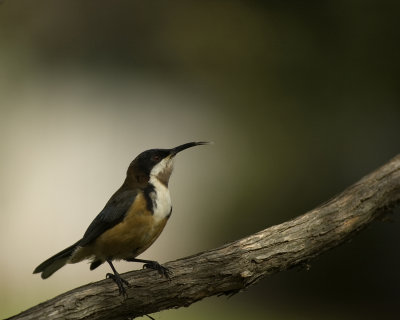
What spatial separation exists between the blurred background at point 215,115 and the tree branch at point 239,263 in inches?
216

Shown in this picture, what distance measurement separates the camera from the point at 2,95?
431 inches

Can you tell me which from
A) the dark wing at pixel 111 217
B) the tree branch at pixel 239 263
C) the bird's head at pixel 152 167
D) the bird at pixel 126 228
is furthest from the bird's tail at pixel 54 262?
the bird's head at pixel 152 167

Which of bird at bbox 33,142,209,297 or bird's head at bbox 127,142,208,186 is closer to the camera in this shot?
bird at bbox 33,142,209,297

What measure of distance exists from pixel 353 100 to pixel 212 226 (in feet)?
9.84

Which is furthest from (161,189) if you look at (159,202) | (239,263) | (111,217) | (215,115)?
(215,115)

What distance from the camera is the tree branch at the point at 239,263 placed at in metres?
4.70

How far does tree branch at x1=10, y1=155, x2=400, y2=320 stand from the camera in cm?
470

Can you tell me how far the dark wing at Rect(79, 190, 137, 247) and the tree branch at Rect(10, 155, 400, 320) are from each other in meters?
0.51

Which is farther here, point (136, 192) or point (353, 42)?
point (353, 42)

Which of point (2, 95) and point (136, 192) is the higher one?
point (2, 95)

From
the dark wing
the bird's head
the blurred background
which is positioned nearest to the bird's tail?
the dark wing

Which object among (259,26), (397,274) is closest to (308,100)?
(259,26)

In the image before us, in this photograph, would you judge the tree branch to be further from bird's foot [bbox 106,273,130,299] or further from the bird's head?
the bird's head

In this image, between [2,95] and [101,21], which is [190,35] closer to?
[101,21]
